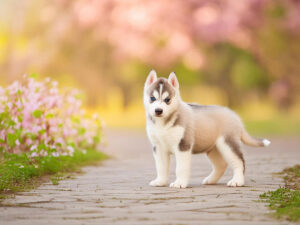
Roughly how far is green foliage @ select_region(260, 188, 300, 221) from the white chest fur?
1.15m

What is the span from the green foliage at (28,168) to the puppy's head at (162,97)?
1.51m

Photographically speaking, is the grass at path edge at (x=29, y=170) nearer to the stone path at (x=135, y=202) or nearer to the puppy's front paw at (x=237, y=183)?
the stone path at (x=135, y=202)

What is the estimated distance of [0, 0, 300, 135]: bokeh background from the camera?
1942 cm

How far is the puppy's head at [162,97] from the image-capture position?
6.11 m

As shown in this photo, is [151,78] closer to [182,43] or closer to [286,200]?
[286,200]

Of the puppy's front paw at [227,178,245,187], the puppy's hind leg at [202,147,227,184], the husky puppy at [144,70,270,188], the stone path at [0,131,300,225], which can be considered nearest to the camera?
the stone path at [0,131,300,225]

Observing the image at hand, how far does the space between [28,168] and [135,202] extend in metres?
2.16

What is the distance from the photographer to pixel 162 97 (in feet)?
20.4

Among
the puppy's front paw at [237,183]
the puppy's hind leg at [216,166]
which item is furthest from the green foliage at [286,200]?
the puppy's hind leg at [216,166]

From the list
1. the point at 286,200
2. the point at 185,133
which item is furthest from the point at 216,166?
the point at 286,200

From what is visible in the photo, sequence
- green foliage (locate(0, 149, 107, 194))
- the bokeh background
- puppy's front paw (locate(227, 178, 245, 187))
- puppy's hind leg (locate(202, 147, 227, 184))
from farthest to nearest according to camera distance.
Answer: the bokeh background, puppy's hind leg (locate(202, 147, 227, 184)), puppy's front paw (locate(227, 178, 245, 187)), green foliage (locate(0, 149, 107, 194))

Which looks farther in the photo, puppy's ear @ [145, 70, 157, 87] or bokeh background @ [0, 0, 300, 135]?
bokeh background @ [0, 0, 300, 135]

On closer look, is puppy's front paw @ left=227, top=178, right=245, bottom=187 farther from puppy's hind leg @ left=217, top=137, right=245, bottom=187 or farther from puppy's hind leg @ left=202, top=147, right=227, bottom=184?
puppy's hind leg @ left=202, top=147, right=227, bottom=184

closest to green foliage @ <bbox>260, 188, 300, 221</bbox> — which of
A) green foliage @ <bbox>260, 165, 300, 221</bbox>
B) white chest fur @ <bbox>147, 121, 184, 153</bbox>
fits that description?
green foliage @ <bbox>260, 165, 300, 221</bbox>
